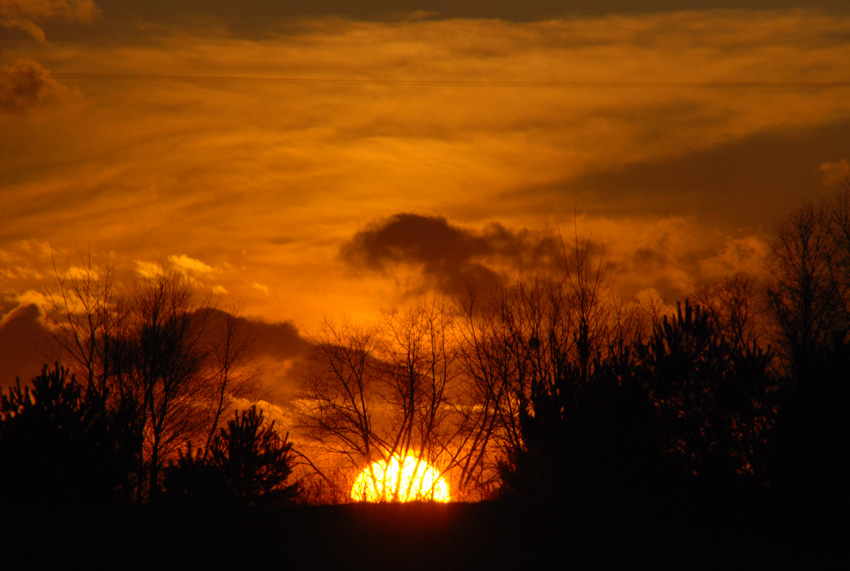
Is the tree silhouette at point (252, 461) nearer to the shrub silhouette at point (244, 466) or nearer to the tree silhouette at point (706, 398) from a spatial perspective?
the shrub silhouette at point (244, 466)

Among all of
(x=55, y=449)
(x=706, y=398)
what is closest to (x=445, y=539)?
(x=706, y=398)

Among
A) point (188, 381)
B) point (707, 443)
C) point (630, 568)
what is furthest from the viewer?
point (188, 381)

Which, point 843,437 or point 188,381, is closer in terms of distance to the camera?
point 843,437

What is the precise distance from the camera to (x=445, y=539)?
21281mm

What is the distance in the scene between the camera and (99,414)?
73.0 ft

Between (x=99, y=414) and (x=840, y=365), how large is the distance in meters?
20.8

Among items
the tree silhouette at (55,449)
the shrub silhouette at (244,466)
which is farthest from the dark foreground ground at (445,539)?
the shrub silhouette at (244,466)

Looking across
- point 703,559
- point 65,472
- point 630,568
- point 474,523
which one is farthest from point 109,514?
point 703,559

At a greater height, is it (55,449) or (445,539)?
(55,449)

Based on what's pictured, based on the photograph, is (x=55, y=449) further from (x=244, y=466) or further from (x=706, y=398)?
(x=706, y=398)

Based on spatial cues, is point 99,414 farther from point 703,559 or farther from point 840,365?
point 840,365

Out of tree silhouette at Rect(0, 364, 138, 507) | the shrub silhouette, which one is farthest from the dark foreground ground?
the shrub silhouette

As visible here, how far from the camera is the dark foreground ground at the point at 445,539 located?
719 inches

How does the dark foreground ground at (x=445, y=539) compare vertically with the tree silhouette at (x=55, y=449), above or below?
below
